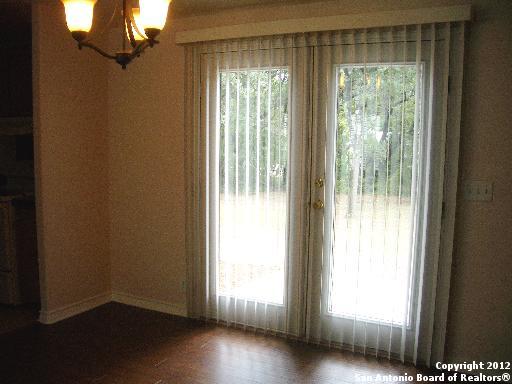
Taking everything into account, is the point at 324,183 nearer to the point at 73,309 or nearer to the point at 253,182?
the point at 253,182

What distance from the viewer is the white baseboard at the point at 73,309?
11.4 ft

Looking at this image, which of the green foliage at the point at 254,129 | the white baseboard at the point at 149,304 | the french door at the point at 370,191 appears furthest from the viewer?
the white baseboard at the point at 149,304

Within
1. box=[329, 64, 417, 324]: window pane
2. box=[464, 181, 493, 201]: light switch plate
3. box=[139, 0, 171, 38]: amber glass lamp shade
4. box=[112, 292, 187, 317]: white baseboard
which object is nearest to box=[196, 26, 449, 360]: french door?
box=[329, 64, 417, 324]: window pane

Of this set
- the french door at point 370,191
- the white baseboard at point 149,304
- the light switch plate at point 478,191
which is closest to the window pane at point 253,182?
the french door at point 370,191

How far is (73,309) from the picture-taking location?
12.1ft

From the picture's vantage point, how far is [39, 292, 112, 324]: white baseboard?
3.48m

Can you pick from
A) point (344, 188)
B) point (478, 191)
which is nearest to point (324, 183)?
point (344, 188)

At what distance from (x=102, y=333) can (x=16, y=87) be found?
268 cm

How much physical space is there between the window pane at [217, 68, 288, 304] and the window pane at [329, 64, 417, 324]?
1.47 ft

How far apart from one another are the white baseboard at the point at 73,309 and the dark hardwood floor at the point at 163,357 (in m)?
0.07

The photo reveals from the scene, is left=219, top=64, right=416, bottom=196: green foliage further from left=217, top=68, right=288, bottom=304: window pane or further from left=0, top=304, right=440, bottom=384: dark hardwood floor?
left=0, top=304, right=440, bottom=384: dark hardwood floor

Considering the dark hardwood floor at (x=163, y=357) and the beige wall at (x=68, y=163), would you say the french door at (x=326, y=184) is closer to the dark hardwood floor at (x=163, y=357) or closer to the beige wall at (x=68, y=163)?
the dark hardwood floor at (x=163, y=357)

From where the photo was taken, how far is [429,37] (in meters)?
2.72

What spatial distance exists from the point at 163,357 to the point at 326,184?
170cm
